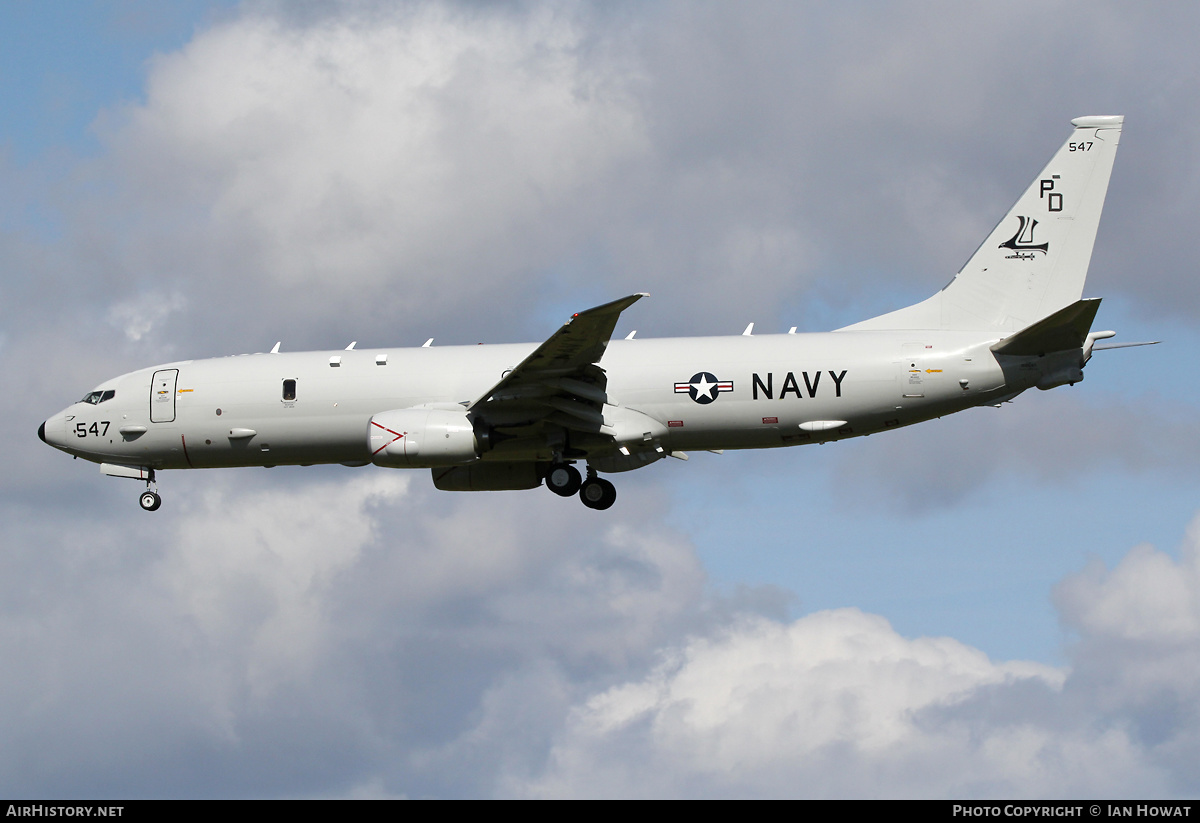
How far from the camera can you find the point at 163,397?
38875 mm

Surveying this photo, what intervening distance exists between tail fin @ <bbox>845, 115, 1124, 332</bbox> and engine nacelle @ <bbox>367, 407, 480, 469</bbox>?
34.9ft

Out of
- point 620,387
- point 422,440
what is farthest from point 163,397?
point 620,387

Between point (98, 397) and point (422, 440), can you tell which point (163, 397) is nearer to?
point (98, 397)

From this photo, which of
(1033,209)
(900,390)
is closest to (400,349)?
A: (900,390)

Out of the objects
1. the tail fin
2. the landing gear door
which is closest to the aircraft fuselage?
the landing gear door

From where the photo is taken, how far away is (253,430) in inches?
1494

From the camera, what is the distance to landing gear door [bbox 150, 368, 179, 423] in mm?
38719

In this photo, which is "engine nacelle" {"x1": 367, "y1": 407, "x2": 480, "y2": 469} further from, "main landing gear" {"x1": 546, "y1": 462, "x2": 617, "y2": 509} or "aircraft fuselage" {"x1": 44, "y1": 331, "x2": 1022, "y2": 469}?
"main landing gear" {"x1": 546, "y1": 462, "x2": 617, "y2": 509}

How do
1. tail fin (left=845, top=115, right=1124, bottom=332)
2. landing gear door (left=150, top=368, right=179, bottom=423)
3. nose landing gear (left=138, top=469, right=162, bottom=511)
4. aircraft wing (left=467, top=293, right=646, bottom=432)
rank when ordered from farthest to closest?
nose landing gear (left=138, top=469, right=162, bottom=511), landing gear door (left=150, top=368, right=179, bottom=423), tail fin (left=845, top=115, right=1124, bottom=332), aircraft wing (left=467, top=293, right=646, bottom=432)

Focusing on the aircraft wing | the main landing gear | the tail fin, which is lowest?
the main landing gear
